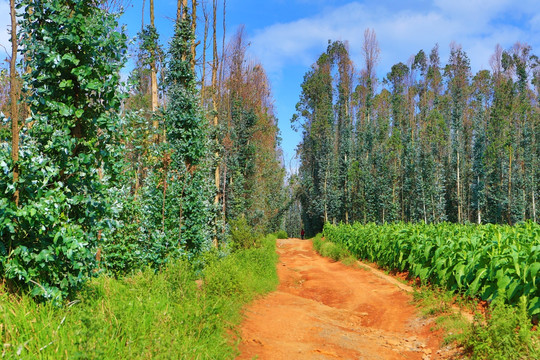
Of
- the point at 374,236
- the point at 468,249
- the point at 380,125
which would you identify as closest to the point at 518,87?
the point at 380,125

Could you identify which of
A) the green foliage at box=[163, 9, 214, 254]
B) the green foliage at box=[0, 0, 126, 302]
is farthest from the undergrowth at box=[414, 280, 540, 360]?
the green foliage at box=[163, 9, 214, 254]

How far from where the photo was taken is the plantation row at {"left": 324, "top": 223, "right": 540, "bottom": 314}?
17.7 ft

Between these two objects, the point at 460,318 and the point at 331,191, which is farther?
the point at 331,191

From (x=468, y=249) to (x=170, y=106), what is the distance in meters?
7.71

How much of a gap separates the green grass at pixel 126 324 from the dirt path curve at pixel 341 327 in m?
0.56

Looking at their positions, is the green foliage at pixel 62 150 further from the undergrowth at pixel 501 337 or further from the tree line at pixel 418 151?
the tree line at pixel 418 151

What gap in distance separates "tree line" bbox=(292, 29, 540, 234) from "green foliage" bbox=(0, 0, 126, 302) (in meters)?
34.6

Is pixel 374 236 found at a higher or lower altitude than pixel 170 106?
lower

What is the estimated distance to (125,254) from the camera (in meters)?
7.13

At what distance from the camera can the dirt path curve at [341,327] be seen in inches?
206

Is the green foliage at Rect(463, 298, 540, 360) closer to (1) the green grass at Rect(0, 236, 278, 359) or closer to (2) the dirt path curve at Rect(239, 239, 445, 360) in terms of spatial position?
(2) the dirt path curve at Rect(239, 239, 445, 360)

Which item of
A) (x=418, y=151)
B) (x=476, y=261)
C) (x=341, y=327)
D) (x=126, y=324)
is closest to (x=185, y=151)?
(x=341, y=327)

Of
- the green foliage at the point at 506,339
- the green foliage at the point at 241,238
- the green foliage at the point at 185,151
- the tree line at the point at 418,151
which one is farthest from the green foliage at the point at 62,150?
the tree line at the point at 418,151

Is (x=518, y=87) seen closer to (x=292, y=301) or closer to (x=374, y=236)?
(x=374, y=236)
